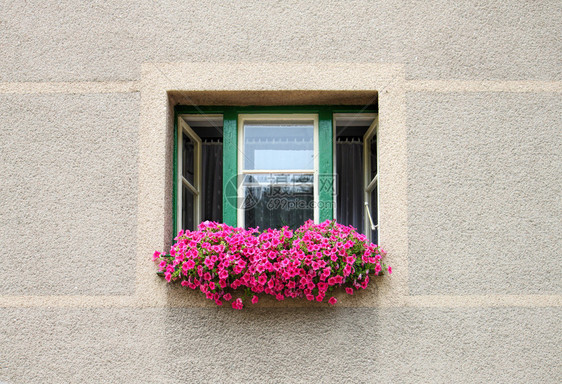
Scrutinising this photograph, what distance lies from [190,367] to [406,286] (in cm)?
166

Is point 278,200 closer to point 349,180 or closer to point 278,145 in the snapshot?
point 278,145

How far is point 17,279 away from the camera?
412 centimetres

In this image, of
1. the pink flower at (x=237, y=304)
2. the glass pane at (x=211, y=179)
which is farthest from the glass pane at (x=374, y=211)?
the glass pane at (x=211, y=179)

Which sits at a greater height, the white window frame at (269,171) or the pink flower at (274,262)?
the white window frame at (269,171)

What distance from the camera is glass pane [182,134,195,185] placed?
4738 mm

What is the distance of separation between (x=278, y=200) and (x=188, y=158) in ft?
3.10

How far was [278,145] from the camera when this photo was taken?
4551 mm

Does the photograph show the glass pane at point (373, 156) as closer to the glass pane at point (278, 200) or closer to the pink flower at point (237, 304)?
the glass pane at point (278, 200)

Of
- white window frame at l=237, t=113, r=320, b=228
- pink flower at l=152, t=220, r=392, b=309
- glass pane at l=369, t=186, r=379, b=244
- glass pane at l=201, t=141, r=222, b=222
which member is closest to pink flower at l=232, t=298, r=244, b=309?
pink flower at l=152, t=220, r=392, b=309

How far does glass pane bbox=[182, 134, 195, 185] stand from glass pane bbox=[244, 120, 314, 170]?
56 centimetres

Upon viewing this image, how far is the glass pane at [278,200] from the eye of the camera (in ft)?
14.6

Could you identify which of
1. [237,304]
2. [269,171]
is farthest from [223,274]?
[269,171]

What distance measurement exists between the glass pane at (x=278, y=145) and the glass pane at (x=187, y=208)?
0.64 metres

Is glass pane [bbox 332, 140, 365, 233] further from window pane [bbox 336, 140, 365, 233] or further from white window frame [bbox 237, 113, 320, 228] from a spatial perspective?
white window frame [bbox 237, 113, 320, 228]
